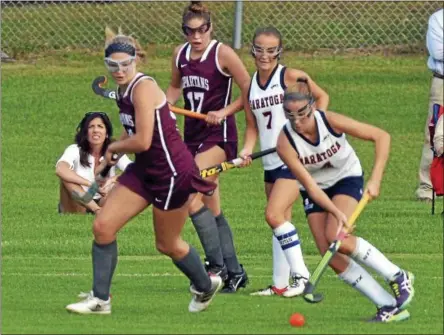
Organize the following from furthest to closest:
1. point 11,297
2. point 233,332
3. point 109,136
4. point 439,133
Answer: point 109,136 → point 439,133 → point 11,297 → point 233,332

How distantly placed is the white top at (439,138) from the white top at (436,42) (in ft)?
2.12

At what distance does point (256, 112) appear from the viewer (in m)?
12.0

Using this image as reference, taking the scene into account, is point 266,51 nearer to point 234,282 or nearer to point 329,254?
point 234,282

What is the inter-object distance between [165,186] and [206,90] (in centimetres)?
212

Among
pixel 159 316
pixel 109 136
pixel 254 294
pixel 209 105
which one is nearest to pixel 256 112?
pixel 209 105

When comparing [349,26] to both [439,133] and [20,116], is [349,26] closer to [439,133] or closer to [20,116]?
[20,116]

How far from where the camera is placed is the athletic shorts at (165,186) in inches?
411

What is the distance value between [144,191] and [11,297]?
5.44 ft

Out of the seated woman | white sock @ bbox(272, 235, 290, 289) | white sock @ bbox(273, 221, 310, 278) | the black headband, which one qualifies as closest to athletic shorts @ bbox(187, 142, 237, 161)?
white sock @ bbox(272, 235, 290, 289)

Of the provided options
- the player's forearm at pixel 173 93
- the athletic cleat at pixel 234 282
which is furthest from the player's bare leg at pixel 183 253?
the player's forearm at pixel 173 93

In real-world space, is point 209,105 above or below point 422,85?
above

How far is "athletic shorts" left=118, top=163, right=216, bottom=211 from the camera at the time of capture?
10445 millimetres

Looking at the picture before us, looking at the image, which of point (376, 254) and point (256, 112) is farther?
point (256, 112)

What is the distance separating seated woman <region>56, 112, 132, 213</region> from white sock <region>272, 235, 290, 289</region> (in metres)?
4.35
